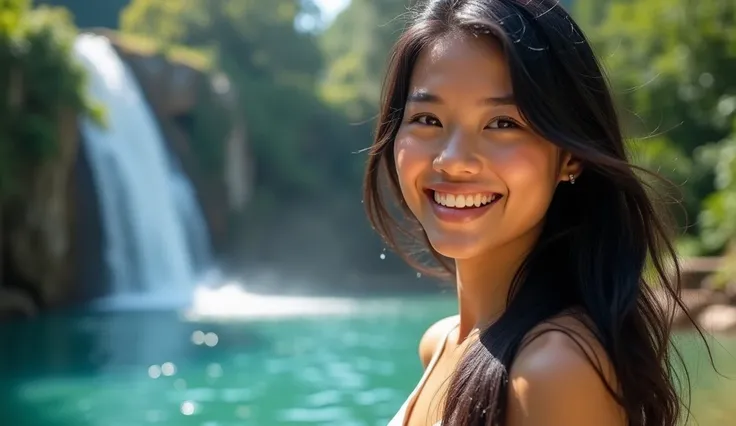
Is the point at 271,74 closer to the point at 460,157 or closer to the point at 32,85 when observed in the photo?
the point at 32,85

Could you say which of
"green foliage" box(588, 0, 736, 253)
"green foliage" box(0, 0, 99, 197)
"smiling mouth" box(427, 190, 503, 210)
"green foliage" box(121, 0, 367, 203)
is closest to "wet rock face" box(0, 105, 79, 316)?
"green foliage" box(0, 0, 99, 197)

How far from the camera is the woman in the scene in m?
1.01

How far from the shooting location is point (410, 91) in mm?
1227

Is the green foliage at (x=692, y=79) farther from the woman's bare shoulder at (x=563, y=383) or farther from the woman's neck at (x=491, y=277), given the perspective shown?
the woman's bare shoulder at (x=563, y=383)

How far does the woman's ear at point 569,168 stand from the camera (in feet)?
3.81

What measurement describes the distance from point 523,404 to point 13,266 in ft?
47.0

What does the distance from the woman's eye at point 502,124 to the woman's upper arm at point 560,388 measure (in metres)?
0.25

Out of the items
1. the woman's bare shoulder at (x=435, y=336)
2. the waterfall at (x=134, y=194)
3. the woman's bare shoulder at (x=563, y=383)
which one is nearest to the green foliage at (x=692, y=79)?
the waterfall at (x=134, y=194)

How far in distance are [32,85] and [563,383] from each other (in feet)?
45.2

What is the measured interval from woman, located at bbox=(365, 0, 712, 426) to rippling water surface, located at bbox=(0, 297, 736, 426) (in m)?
3.46

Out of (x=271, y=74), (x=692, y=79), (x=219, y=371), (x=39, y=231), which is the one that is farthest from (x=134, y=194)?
(x=271, y=74)

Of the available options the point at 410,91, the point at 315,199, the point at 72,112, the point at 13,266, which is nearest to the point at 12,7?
the point at 72,112

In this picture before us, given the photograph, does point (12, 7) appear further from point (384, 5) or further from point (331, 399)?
point (384, 5)

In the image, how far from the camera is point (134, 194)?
16797 millimetres
